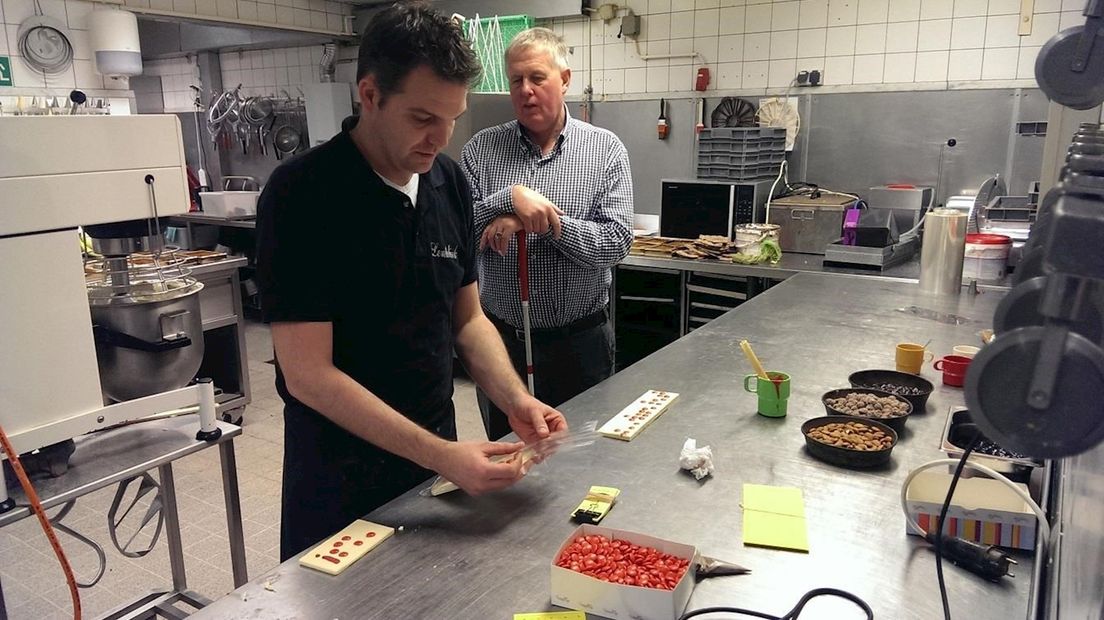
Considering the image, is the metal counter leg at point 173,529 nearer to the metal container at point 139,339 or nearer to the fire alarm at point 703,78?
the metal container at point 139,339

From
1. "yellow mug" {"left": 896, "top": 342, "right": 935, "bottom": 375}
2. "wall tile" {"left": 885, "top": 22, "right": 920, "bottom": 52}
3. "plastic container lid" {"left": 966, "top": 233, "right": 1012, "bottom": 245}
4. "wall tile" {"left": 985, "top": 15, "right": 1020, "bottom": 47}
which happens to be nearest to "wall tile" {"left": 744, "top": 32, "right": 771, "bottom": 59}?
"wall tile" {"left": 885, "top": 22, "right": 920, "bottom": 52}

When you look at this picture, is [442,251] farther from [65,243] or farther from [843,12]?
[843,12]

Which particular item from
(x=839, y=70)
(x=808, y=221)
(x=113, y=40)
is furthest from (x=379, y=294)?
(x=113, y=40)

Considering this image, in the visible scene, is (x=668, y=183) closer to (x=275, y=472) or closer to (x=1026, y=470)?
(x=275, y=472)

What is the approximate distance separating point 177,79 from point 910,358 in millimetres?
7890

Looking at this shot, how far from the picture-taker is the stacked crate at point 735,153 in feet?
13.7

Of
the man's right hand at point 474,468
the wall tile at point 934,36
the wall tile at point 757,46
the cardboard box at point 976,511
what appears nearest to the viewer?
the cardboard box at point 976,511

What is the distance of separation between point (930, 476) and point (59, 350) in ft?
5.77

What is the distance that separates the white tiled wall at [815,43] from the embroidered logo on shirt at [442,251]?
130 inches

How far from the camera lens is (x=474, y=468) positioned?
1313mm

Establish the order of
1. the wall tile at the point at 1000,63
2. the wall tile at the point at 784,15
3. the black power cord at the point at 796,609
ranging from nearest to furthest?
the black power cord at the point at 796,609 → the wall tile at the point at 1000,63 → the wall tile at the point at 784,15

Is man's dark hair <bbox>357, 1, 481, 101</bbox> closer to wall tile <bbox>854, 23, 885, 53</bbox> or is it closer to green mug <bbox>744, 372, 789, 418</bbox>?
green mug <bbox>744, 372, 789, 418</bbox>

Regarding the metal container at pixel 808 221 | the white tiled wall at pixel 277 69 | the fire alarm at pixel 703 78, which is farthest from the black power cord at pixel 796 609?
the white tiled wall at pixel 277 69

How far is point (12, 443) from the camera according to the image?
62.3 inches
